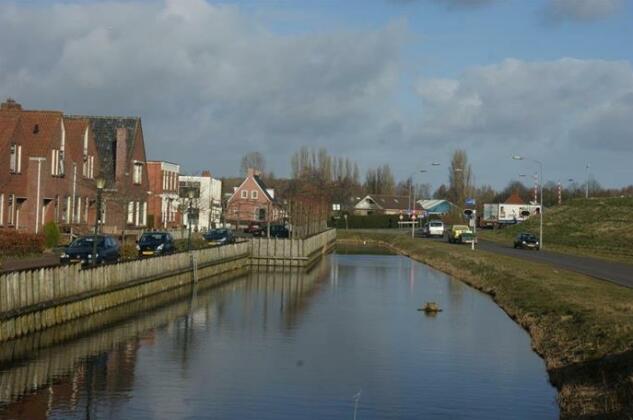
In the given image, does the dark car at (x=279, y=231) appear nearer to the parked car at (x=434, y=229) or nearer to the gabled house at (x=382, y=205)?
the parked car at (x=434, y=229)

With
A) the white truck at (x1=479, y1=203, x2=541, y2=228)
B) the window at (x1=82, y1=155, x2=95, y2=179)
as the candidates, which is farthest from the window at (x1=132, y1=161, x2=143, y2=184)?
the white truck at (x1=479, y1=203, x2=541, y2=228)

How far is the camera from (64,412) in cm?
1677

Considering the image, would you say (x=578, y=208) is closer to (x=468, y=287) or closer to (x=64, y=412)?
(x=468, y=287)

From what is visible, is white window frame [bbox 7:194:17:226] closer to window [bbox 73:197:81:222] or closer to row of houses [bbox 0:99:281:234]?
row of houses [bbox 0:99:281:234]

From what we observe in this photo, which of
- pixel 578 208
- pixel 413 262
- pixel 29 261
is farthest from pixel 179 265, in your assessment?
pixel 578 208

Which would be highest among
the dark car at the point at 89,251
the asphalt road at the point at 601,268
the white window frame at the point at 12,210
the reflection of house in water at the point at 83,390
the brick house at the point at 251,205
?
the brick house at the point at 251,205

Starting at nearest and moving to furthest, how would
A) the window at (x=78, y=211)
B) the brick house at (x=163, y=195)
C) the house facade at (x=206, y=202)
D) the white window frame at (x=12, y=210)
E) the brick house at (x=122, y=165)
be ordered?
the white window frame at (x=12, y=210) < the window at (x=78, y=211) < the brick house at (x=122, y=165) < the brick house at (x=163, y=195) < the house facade at (x=206, y=202)

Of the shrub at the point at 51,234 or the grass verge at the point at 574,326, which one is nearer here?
the grass verge at the point at 574,326

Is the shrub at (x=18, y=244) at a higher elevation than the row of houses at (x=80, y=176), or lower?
lower

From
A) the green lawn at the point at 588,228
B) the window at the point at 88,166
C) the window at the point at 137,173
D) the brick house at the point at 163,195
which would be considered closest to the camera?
the window at the point at 88,166

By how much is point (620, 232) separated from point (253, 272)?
167 feet

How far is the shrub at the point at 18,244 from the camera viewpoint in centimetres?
4322

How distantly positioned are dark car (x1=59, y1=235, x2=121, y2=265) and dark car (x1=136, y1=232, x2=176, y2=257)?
554 cm

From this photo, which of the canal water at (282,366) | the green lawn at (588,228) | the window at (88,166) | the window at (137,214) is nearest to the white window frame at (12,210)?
the window at (88,166)
